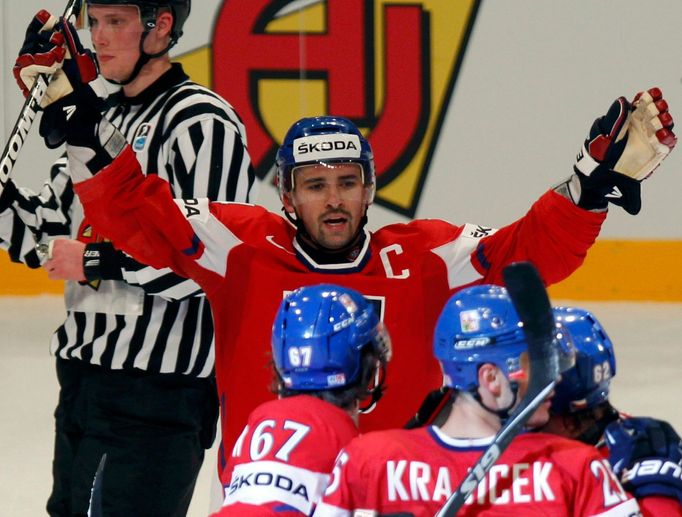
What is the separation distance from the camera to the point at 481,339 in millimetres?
2141

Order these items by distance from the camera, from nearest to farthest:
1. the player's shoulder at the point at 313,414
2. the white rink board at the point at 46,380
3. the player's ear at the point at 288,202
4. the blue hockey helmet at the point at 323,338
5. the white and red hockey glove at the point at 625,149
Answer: the player's shoulder at the point at 313,414
the blue hockey helmet at the point at 323,338
the white and red hockey glove at the point at 625,149
the player's ear at the point at 288,202
the white rink board at the point at 46,380

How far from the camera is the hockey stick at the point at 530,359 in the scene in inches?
78.1

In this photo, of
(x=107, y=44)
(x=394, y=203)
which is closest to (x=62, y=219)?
(x=107, y=44)

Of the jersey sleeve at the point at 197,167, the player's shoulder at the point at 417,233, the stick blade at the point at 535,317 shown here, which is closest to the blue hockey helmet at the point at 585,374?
the stick blade at the point at 535,317

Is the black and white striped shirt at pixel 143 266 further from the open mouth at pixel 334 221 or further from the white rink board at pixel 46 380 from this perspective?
the white rink board at pixel 46 380

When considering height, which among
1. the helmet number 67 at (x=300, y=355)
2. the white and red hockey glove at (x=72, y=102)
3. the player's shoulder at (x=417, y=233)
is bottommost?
the helmet number 67 at (x=300, y=355)

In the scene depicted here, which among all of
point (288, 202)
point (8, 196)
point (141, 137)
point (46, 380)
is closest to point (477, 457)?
point (288, 202)

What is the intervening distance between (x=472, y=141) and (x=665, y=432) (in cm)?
472

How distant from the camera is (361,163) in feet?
9.78

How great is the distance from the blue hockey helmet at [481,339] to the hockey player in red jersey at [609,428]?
118 mm

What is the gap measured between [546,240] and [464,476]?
0.95m

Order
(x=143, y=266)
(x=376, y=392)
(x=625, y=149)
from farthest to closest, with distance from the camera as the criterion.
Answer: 1. (x=143, y=266)
2. (x=625, y=149)
3. (x=376, y=392)

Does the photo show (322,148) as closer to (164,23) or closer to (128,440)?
(164,23)

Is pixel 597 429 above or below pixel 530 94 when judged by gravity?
below
